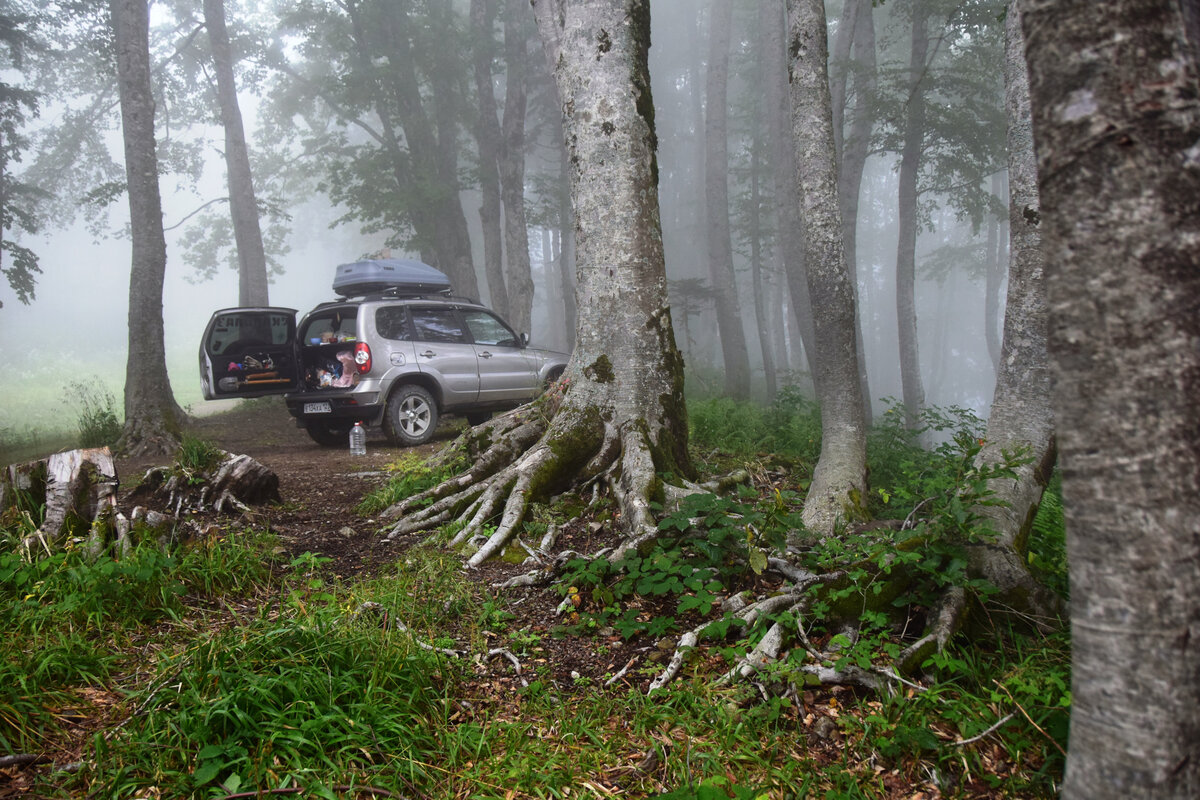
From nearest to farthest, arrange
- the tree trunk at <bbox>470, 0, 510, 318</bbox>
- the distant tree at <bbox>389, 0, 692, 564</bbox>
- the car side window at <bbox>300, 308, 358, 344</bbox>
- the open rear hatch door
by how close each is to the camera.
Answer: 1. the distant tree at <bbox>389, 0, 692, 564</bbox>
2. the open rear hatch door
3. the car side window at <bbox>300, 308, 358, 344</bbox>
4. the tree trunk at <bbox>470, 0, 510, 318</bbox>

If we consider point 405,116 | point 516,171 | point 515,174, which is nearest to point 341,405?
point 515,174

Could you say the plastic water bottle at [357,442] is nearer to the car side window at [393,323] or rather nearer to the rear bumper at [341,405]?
the rear bumper at [341,405]

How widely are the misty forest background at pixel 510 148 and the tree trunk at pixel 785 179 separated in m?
0.19

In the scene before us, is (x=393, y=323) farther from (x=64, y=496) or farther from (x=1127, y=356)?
(x=1127, y=356)

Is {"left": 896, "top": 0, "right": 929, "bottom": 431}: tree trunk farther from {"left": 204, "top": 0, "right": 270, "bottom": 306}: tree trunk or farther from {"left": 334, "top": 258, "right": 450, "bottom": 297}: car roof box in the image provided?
{"left": 204, "top": 0, "right": 270, "bottom": 306}: tree trunk

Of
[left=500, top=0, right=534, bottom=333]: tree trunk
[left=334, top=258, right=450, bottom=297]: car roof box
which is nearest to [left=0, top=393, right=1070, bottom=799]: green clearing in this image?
[left=334, top=258, right=450, bottom=297]: car roof box

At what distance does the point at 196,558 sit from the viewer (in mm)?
4020

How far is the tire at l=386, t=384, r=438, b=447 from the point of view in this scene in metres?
9.55

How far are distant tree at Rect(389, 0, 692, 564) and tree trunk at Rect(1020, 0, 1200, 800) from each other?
13.0ft

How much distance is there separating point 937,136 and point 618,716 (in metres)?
17.3

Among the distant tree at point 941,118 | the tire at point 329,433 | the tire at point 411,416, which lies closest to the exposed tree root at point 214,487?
the tire at point 411,416

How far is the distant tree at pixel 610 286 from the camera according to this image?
5602mm

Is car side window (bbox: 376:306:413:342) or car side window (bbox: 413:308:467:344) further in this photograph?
car side window (bbox: 413:308:467:344)

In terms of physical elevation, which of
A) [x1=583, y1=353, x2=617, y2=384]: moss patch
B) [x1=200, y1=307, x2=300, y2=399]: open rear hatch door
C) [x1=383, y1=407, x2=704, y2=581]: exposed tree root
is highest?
[x1=200, y1=307, x2=300, y2=399]: open rear hatch door
